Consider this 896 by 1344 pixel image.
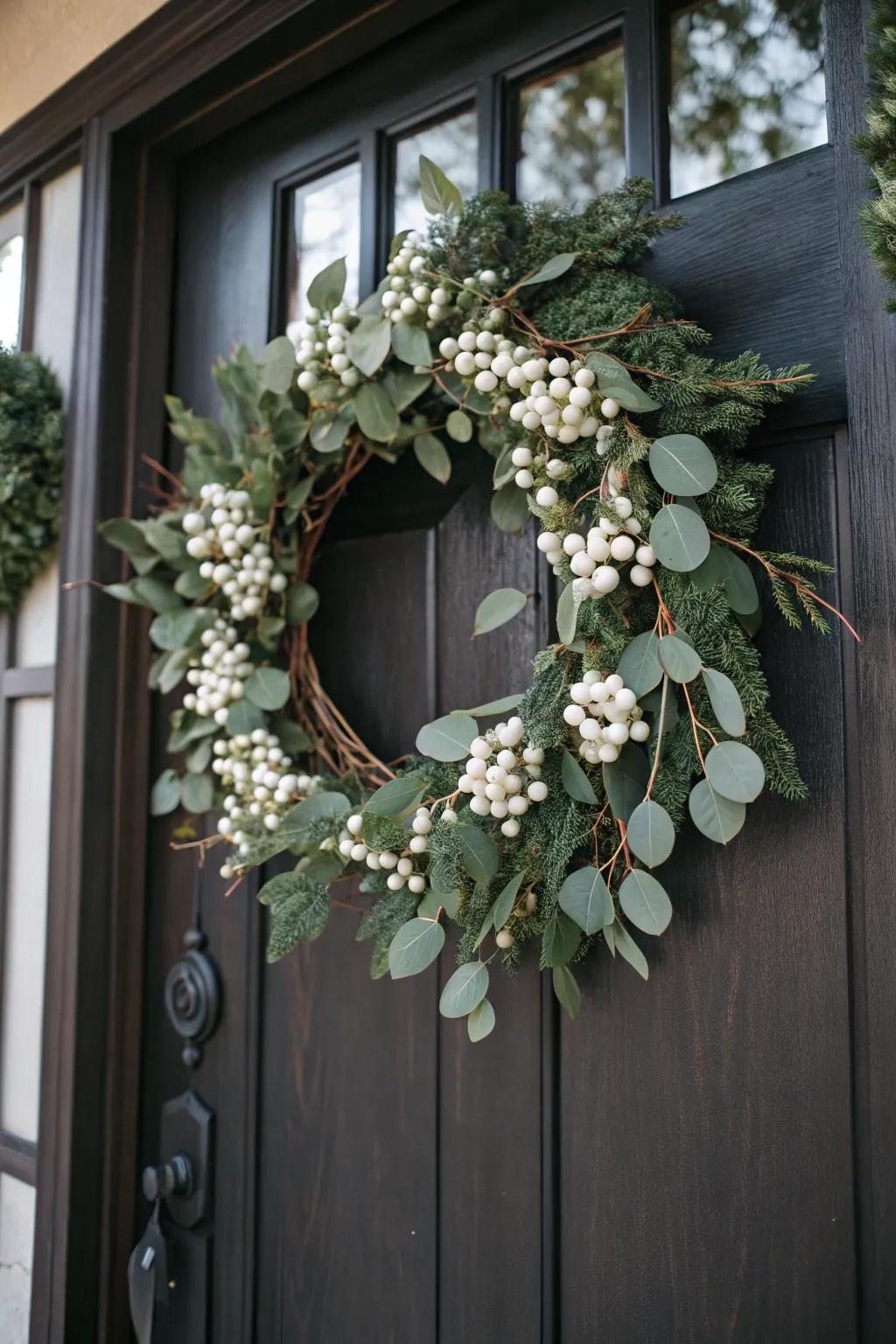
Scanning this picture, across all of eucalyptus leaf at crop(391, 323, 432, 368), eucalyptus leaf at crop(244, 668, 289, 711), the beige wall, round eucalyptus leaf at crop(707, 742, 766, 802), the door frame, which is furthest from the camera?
the beige wall

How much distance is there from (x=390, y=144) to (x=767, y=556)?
28.0 inches

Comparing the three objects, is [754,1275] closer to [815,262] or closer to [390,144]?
[815,262]

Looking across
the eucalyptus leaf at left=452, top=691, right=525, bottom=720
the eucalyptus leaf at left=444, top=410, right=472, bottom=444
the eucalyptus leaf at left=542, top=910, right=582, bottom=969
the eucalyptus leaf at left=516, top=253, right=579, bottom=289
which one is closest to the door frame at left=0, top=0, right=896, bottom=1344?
the eucalyptus leaf at left=516, top=253, right=579, bottom=289

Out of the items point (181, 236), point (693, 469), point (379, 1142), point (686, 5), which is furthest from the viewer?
point (181, 236)

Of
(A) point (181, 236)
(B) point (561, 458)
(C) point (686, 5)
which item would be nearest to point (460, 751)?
(B) point (561, 458)

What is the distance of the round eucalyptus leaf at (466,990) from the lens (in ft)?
2.38

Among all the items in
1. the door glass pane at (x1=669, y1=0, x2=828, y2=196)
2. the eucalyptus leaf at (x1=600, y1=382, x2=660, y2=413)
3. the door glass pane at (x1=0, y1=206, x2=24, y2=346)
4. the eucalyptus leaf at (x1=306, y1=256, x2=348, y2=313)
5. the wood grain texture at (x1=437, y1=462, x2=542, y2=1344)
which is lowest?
the wood grain texture at (x1=437, y1=462, x2=542, y2=1344)

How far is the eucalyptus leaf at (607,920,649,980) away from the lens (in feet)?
2.30

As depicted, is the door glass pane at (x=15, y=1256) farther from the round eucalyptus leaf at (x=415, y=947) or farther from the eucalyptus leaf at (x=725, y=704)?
the eucalyptus leaf at (x=725, y=704)

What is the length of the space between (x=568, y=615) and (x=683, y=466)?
5.4 inches

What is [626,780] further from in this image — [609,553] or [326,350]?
[326,350]

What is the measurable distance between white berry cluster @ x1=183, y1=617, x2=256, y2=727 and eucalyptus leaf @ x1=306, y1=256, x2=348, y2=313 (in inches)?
13.7

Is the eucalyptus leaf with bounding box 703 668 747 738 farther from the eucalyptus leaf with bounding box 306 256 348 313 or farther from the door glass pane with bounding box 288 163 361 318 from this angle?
the door glass pane with bounding box 288 163 361 318

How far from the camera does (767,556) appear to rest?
28.1 inches
